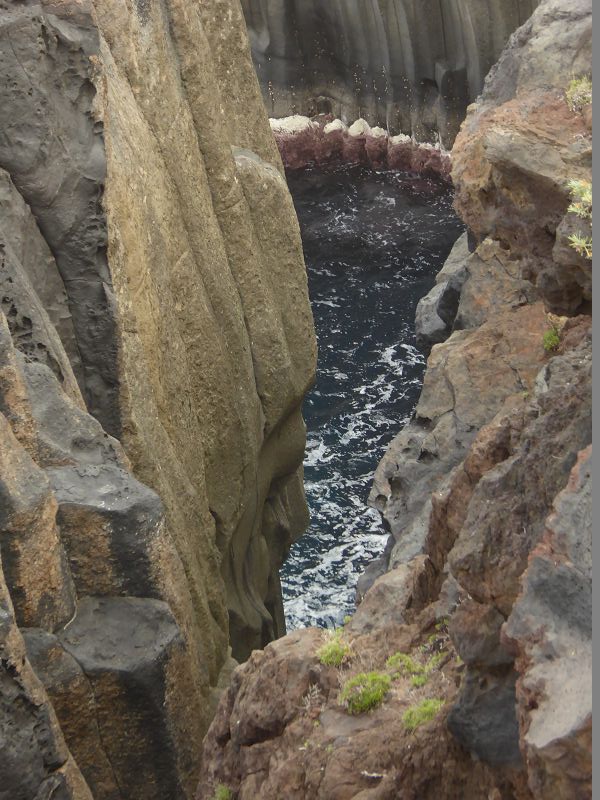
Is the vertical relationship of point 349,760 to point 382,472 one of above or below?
above

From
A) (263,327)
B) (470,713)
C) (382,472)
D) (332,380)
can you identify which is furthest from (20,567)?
(332,380)

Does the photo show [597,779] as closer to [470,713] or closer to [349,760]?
[470,713]

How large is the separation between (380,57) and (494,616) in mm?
36983

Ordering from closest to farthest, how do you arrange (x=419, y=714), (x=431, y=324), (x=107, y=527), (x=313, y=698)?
(x=419, y=714) → (x=313, y=698) → (x=107, y=527) → (x=431, y=324)

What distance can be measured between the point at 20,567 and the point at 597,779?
673cm

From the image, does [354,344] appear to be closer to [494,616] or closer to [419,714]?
[419,714]

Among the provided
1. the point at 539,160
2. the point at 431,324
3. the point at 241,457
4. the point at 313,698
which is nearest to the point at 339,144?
the point at 431,324

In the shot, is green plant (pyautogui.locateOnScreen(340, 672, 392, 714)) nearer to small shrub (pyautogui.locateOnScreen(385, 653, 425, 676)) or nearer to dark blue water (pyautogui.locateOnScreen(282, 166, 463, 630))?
small shrub (pyautogui.locateOnScreen(385, 653, 425, 676))

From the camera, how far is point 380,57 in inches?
1684

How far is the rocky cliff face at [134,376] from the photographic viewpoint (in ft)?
37.8

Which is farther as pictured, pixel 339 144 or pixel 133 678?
pixel 339 144

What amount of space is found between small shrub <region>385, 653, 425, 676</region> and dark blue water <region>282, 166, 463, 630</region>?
13824 millimetres

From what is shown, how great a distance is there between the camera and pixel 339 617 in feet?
79.5

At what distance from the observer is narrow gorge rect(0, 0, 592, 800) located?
8812 millimetres
